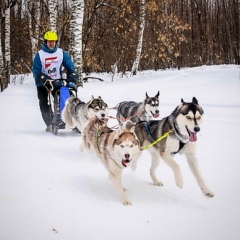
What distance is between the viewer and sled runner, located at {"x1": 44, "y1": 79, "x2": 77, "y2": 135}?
5316 mm

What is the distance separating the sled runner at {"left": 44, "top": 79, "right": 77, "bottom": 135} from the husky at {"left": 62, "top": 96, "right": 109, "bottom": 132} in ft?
0.35

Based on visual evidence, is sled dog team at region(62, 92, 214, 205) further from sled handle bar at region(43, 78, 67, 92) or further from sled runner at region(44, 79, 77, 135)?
sled handle bar at region(43, 78, 67, 92)

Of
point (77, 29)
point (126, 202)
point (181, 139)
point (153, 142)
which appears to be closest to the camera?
point (126, 202)

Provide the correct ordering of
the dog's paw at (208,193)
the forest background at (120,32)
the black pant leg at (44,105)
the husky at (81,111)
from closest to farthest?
the dog's paw at (208,193), the husky at (81,111), the black pant leg at (44,105), the forest background at (120,32)

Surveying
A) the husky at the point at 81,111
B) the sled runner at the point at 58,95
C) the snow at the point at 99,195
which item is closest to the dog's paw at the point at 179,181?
the snow at the point at 99,195

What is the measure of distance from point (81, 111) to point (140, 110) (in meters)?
1.16

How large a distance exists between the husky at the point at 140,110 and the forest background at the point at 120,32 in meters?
3.66

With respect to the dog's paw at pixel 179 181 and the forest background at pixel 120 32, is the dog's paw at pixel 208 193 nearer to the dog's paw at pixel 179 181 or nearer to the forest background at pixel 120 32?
the dog's paw at pixel 179 181

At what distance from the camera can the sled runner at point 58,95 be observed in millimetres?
5316

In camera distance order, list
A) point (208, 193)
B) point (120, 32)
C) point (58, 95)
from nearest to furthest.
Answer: point (208, 193) < point (58, 95) < point (120, 32)

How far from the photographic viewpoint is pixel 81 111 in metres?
4.98

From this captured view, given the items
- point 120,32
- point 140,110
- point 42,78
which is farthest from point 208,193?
point 120,32

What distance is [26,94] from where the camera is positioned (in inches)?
380

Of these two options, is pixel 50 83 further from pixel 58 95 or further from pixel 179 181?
pixel 179 181
